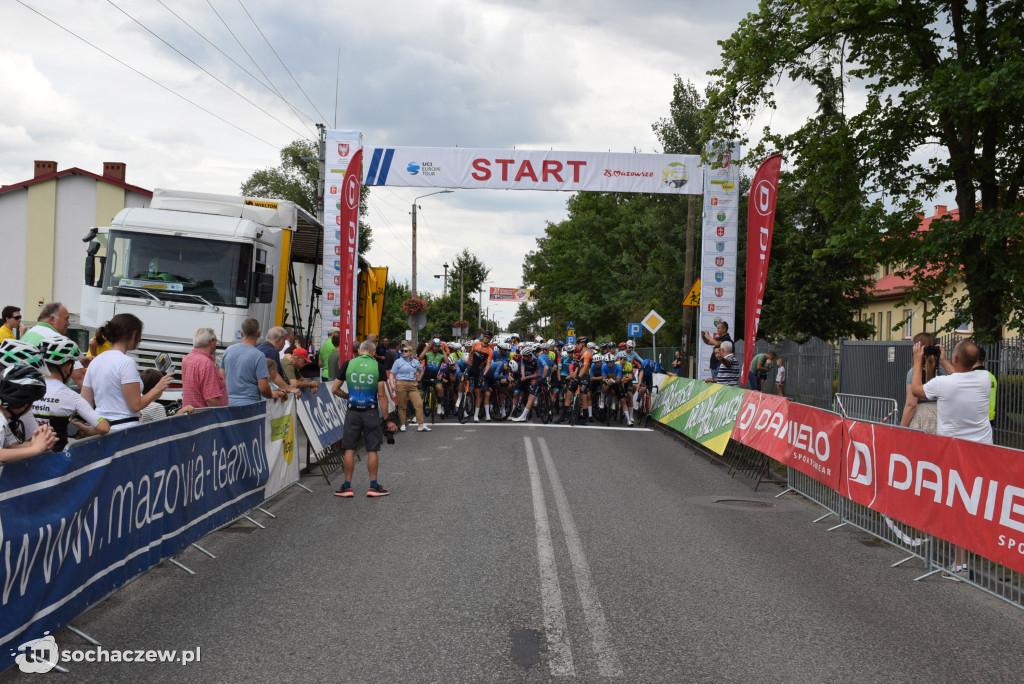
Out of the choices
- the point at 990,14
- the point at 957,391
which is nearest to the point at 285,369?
the point at 957,391

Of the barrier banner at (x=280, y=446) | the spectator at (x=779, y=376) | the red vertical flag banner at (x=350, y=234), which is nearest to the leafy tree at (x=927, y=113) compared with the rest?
the spectator at (x=779, y=376)

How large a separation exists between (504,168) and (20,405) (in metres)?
19.9

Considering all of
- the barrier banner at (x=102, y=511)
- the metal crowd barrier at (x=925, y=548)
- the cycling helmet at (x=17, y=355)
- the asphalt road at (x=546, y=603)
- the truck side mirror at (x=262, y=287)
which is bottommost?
the asphalt road at (x=546, y=603)

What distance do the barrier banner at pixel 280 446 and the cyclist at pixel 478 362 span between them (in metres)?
9.57

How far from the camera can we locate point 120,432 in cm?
555

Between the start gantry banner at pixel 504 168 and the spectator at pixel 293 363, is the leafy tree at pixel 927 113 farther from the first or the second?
the spectator at pixel 293 363

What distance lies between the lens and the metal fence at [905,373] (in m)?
13.7

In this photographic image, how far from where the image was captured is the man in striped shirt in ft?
49.9

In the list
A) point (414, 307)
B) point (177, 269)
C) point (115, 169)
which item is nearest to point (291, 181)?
point (115, 169)

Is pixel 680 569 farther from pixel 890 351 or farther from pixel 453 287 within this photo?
pixel 453 287

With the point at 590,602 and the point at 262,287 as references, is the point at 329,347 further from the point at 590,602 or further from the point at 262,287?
the point at 590,602

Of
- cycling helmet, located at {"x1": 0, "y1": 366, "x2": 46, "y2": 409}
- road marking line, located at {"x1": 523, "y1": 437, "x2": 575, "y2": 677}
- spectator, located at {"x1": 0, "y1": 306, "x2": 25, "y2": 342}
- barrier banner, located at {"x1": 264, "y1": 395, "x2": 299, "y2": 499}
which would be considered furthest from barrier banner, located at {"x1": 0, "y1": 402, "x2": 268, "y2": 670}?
spectator, located at {"x1": 0, "y1": 306, "x2": 25, "y2": 342}

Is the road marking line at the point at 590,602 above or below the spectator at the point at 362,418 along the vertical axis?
below

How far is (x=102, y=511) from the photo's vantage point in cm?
533
